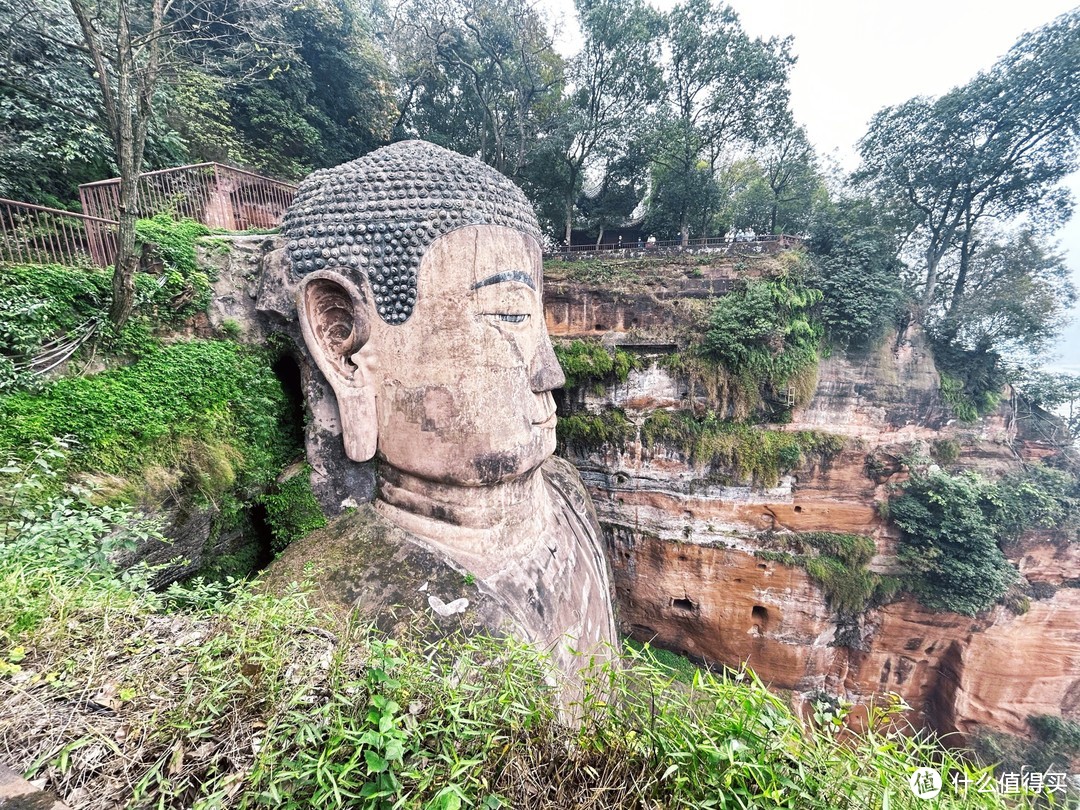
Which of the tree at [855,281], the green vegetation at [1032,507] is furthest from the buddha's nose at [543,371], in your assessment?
the green vegetation at [1032,507]

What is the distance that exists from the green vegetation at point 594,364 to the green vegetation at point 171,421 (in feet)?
23.4

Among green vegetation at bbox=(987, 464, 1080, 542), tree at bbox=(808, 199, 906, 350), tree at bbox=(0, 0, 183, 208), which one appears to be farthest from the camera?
tree at bbox=(808, 199, 906, 350)

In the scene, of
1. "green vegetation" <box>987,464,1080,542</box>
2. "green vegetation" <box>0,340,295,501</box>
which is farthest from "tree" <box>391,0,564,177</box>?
"green vegetation" <box>987,464,1080,542</box>

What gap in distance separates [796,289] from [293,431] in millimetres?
11262

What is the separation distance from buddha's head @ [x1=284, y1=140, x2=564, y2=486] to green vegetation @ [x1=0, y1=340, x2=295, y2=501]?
740mm

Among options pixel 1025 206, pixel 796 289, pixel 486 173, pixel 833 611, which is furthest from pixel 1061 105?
pixel 486 173

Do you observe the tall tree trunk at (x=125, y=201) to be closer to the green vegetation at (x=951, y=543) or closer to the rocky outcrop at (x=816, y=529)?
the rocky outcrop at (x=816, y=529)

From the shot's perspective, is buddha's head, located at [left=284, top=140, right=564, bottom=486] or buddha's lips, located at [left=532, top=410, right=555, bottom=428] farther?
buddha's lips, located at [left=532, top=410, right=555, bottom=428]

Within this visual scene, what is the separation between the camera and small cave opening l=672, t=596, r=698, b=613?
1072cm

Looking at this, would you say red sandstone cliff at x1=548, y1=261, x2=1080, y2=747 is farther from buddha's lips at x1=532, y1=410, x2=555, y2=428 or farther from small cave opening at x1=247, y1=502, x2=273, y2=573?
small cave opening at x1=247, y1=502, x2=273, y2=573

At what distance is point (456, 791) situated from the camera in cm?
133

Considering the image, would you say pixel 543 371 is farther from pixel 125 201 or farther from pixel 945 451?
pixel 945 451

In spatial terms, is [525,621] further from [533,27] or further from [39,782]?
[533,27]

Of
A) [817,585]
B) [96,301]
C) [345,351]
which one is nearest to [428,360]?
[345,351]
